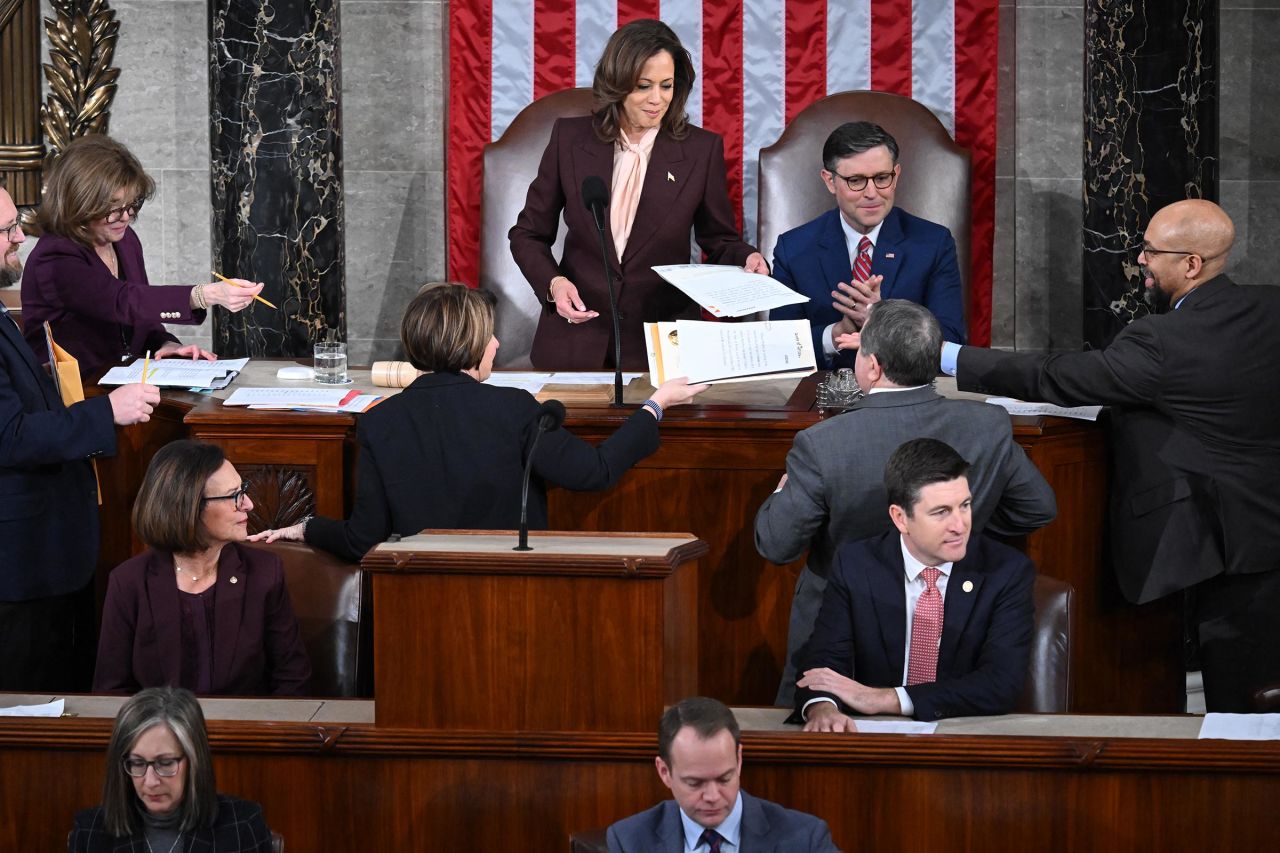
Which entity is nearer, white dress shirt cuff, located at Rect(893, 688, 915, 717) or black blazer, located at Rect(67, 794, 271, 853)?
black blazer, located at Rect(67, 794, 271, 853)

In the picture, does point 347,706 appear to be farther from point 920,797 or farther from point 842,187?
point 842,187

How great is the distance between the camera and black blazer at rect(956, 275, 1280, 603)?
459cm

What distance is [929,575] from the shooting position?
3.62 metres

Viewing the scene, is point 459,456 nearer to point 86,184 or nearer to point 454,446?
point 454,446

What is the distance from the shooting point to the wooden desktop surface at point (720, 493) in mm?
4688

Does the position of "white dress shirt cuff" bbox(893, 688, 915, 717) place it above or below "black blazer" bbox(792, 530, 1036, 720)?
below

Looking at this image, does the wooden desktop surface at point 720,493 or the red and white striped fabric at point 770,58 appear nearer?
the wooden desktop surface at point 720,493

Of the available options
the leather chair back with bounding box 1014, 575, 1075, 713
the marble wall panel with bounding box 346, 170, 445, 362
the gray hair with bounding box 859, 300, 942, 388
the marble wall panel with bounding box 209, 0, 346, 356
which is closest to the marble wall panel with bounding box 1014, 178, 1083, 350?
Result: the marble wall panel with bounding box 346, 170, 445, 362

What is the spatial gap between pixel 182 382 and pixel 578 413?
3.99ft

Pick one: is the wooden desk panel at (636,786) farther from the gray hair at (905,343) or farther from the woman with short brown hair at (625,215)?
the woman with short brown hair at (625,215)

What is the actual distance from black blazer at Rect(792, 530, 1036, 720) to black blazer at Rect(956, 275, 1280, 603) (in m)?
1.09

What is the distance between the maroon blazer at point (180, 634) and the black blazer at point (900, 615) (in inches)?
47.3

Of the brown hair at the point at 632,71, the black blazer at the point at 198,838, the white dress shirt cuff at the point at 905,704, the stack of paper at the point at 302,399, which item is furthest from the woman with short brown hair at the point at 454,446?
the brown hair at the point at 632,71

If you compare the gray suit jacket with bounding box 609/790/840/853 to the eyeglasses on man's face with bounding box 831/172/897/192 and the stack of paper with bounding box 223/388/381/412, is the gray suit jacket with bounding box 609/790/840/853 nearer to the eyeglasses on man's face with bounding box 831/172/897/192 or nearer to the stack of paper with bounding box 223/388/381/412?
the stack of paper with bounding box 223/388/381/412
